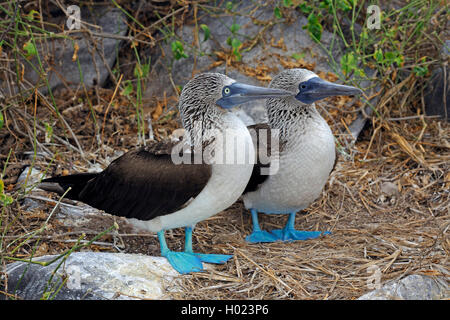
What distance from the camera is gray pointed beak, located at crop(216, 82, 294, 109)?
346cm

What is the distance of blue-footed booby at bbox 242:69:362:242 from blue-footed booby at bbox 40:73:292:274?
1.32 ft

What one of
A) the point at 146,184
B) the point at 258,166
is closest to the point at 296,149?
the point at 258,166

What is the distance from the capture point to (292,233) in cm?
414

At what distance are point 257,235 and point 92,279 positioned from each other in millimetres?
1365

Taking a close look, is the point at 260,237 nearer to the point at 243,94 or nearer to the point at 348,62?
the point at 243,94

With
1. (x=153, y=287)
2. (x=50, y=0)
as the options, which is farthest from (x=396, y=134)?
(x=50, y=0)

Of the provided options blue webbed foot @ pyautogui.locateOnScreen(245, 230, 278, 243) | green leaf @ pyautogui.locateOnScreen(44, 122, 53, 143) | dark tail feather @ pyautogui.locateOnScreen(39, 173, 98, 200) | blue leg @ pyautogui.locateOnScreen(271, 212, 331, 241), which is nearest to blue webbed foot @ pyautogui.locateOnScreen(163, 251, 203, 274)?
blue webbed foot @ pyautogui.locateOnScreen(245, 230, 278, 243)

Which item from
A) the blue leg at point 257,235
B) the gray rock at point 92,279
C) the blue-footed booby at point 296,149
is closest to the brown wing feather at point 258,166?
the blue-footed booby at point 296,149

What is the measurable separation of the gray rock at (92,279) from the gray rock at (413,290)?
3.62 ft

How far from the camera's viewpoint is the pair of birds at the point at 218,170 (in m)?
3.38

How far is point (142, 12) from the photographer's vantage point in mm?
5629

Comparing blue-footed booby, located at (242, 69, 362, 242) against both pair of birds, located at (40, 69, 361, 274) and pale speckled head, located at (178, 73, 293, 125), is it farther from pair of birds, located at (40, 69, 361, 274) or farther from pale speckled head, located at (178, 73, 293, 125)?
pale speckled head, located at (178, 73, 293, 125)

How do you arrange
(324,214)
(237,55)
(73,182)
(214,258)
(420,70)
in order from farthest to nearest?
(237,55)
(420,70)
(324,214)
(73,182)
(214,258)

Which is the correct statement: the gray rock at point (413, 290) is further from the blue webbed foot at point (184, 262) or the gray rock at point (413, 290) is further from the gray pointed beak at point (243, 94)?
the gray pointed beak at point (243, 94)
